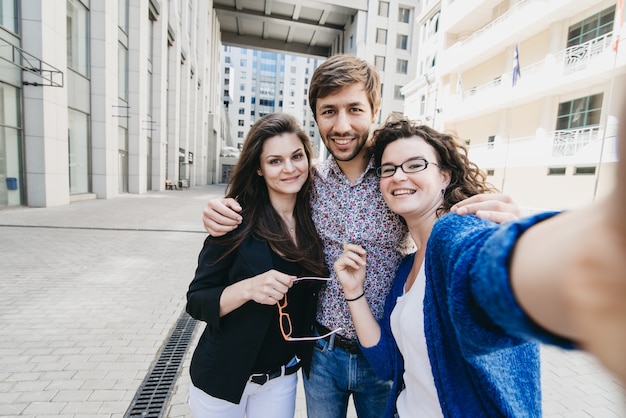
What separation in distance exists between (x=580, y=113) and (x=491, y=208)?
60.5ft

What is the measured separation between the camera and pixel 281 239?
5.78 feet

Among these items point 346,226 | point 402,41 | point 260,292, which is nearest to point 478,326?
point 260,292

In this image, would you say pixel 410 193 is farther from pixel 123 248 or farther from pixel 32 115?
pixel 32 115

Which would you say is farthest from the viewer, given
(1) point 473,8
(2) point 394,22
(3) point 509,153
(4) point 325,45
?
(4) point 325,45

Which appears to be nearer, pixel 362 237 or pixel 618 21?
pixel 362 237

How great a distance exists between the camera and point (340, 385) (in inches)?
71.3

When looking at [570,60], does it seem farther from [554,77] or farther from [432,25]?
[432,25]

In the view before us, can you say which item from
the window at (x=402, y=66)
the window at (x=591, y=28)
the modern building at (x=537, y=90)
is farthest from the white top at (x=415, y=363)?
the window at (x=402, y=66)

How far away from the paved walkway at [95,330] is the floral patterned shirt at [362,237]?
1.09 meters

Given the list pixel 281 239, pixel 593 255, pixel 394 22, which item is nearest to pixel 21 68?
pixel 281 239

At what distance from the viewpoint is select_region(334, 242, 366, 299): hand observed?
158 centimetres

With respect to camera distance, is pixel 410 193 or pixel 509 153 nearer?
pixel 410 193

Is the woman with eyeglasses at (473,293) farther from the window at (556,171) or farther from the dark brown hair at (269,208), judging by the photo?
the window at (556,171)

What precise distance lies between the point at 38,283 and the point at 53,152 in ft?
28.5
